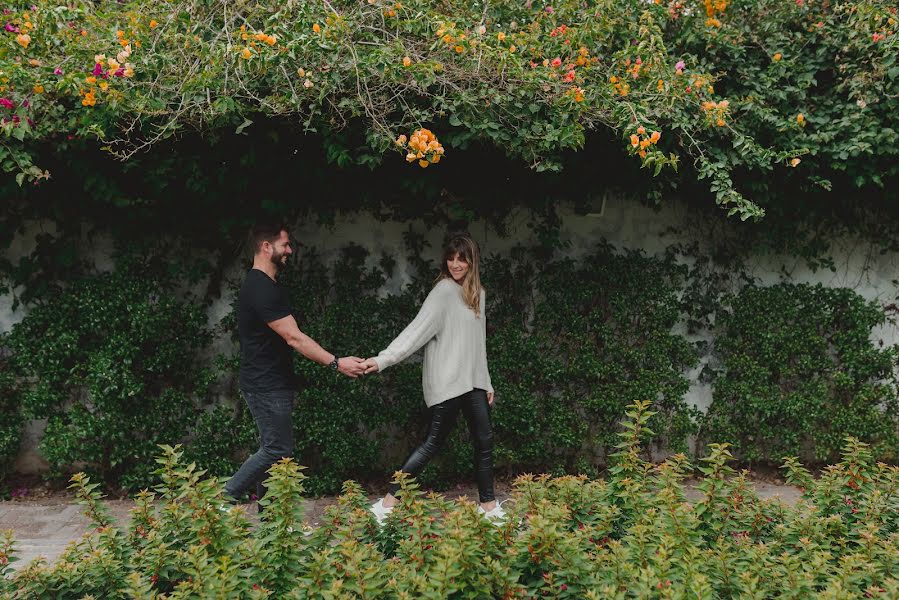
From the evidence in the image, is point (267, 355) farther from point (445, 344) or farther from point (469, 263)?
point (469, 263)

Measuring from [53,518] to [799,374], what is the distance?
553cm

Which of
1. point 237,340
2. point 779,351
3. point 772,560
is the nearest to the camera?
point 772,560

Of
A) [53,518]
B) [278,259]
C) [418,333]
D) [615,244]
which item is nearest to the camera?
[278,259]

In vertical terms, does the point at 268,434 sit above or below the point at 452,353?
below

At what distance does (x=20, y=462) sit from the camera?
4977mm

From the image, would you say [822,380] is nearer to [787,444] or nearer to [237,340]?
[787,444]

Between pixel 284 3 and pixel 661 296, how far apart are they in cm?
336

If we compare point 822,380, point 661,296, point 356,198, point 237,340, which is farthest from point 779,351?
point 237,340

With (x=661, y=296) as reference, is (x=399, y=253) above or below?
above

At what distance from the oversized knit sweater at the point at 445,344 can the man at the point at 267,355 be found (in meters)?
0.53

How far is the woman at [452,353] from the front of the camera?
4.05 meters

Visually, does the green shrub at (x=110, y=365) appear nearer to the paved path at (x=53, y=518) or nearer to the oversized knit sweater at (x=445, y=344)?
the paved path at (x=53, y=518)

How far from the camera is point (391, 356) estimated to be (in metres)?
4.06

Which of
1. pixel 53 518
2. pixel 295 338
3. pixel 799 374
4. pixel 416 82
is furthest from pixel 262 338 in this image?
pixel 799 374
